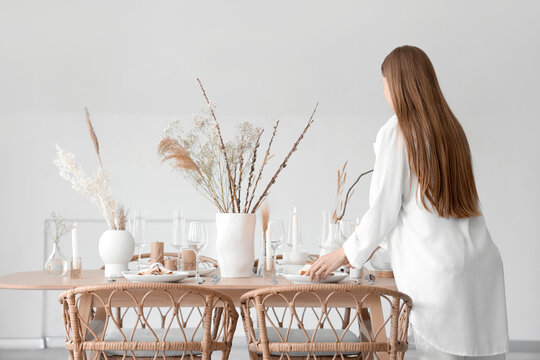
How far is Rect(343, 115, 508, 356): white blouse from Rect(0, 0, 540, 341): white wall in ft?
8.60

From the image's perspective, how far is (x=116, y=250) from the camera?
2.55 m

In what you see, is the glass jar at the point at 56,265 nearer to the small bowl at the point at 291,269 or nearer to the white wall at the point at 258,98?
the small bowl at the point at 291,269

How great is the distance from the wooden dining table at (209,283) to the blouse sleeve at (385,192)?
0.30m

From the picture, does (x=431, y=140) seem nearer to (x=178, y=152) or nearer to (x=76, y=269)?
Answer: (x=178, y=152)

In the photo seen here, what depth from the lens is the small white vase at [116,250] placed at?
2547 mm

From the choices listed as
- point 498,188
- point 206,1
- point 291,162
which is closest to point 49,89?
point 206,1

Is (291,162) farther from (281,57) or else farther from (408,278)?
(408,278)

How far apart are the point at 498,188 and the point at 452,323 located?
11.7 feet

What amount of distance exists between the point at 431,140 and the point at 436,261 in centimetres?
35

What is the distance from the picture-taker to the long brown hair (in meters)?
1.90

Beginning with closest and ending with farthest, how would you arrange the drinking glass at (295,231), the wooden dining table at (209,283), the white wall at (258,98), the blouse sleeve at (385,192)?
the blouse sleeve at (385,192) < the wooden dining table at (209,283) < the drinking glass at (295,231) < the white wall at (258,98)

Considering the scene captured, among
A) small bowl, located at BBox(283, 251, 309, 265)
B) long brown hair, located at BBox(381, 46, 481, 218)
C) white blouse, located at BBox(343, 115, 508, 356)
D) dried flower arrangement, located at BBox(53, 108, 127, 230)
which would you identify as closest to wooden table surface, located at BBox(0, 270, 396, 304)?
small bowl, located at BBox(283, 251, 309, 265)

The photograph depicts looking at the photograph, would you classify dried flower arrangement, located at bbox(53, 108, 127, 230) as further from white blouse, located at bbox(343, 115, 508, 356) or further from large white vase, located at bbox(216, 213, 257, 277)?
white blouse, located at bbox(343, 115, 508, 356)

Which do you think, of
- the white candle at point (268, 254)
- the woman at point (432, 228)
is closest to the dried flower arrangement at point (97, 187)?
the white candle at point (268, 254)
